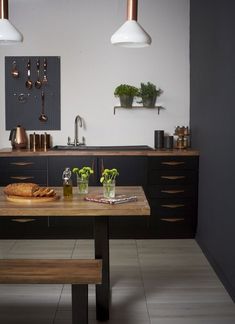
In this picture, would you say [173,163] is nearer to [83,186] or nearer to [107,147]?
[107,147]

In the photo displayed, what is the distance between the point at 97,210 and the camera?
2.24 meters

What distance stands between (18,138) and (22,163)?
40 centimetres

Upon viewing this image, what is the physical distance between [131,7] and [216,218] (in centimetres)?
192

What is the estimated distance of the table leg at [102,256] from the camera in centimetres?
265

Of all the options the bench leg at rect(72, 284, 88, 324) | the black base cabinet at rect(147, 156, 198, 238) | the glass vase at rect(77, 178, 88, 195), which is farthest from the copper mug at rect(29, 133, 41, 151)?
the bench leg at rect(72, 284, 88, 324)

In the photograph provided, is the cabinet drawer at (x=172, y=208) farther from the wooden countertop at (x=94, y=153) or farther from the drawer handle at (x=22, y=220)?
the drawer handle at (x=22, y=220)

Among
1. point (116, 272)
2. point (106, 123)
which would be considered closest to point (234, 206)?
point (116, 272)

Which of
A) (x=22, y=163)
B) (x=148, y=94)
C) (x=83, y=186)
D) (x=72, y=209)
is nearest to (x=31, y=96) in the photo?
(x=22, y=163)

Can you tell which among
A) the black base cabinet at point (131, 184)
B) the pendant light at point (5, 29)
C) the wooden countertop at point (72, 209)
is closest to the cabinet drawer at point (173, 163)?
the black base cabinet at point (131, 184)

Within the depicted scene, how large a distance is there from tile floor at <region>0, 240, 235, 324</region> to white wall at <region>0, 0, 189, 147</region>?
4.76 feet

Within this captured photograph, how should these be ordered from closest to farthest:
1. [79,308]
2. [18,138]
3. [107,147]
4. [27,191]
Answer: [79,308], [27,191], [18,138], [107,147]

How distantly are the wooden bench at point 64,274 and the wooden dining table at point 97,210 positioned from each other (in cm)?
18

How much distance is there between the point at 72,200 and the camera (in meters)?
2.49

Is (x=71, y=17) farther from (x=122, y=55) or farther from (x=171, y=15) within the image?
(x=171, y=15)
